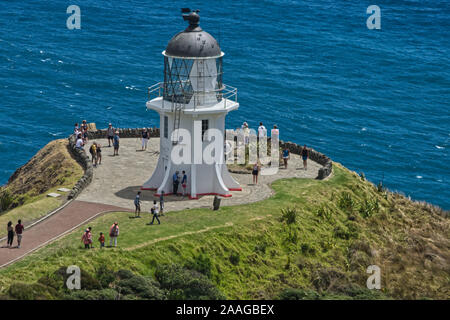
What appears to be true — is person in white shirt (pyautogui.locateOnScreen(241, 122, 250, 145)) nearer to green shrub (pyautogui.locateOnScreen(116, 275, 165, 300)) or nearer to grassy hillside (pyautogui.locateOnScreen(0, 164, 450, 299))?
grassy hillside (pyautogui.locateOnScreen(0, 164, 450, 299))

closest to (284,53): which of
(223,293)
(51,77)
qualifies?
(51,77)

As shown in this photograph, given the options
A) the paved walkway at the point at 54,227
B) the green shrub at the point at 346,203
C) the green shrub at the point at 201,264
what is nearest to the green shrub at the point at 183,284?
the green shrub at the point at 201,264

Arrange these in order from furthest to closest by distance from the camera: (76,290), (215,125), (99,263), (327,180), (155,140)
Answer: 1. (155,140)
2. (327,180)
3. (215,125)
4. (99,263)
5. (76,290)

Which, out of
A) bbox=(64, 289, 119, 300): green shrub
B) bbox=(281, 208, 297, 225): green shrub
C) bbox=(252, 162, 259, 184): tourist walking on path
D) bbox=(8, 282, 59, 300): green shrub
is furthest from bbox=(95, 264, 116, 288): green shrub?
bbox=(252, 162, 259, 184): tourist walking on path

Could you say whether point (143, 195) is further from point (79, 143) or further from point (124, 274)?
point (124, 274)

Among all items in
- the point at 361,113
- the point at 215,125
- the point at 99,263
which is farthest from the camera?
the point at 361,113

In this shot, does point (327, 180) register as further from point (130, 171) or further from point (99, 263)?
point (99, 263)
